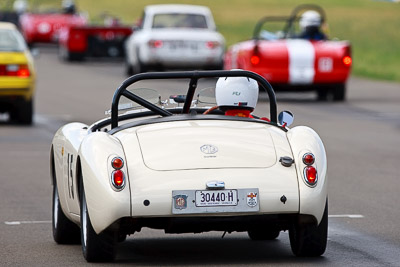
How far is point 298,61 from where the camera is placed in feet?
82.2

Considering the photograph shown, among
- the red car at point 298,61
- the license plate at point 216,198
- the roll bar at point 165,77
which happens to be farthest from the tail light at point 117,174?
the red car at point 298,61

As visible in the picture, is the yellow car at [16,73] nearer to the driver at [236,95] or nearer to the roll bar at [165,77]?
the roll bar at [165,77]

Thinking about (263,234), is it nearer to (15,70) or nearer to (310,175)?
(310,175)

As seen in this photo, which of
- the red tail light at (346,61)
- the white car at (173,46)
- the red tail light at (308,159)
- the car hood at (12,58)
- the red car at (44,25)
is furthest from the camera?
the red car at (44,25)

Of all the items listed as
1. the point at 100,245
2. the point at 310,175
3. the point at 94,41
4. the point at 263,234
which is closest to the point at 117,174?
the point at 100,245

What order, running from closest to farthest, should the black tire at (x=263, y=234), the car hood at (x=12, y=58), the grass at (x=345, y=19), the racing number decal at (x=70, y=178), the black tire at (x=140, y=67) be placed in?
the racing number decal at (x=70, y=178) → the black tire at (x=263, y=234) → the car hood at (x=12, y=58) → the black tire at (x=140, y=67) → the grass at (x=345, y=19)

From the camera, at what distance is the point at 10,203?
11.6 metres

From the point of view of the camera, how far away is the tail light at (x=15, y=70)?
19.7 m

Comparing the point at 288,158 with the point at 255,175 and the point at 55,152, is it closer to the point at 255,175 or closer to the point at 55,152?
the point at 255,175

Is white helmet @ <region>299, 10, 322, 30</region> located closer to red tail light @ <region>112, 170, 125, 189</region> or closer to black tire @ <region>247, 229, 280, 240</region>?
black tire @ <region>247, 229, 280, 240</region>

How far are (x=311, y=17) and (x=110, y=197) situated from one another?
757 inches

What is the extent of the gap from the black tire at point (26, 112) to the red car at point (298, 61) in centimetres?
573

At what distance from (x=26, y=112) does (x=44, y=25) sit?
25.6m

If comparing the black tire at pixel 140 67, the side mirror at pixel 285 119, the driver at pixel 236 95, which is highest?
the driver at pixel 236 95
